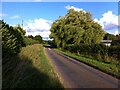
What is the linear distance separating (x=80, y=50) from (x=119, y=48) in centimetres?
1881

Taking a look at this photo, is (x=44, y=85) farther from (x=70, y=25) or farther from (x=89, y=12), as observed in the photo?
(x=89, y=12)

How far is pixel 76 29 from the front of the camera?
6319 cm

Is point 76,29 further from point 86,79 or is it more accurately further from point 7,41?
point 86,79

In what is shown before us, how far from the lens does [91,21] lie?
→ 69062mm

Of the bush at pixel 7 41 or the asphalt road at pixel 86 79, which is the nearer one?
the asphalt road at pixel 86 79

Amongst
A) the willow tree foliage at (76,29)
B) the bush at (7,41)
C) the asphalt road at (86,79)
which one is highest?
the willow tree foliage at (76,29)

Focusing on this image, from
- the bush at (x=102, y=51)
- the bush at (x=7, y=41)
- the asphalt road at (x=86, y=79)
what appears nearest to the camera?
the asphalt road at (x=86, y=79)

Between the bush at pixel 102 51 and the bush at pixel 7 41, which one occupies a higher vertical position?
the bush at pixel 7 41

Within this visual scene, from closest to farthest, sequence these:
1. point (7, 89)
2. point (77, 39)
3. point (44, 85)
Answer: point (7, 89) → point (44, 85) → point (77, 39)

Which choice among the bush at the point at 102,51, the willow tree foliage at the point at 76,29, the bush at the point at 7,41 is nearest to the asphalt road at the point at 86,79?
the bush at the point at 7,41

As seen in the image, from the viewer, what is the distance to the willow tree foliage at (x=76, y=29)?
6303cm

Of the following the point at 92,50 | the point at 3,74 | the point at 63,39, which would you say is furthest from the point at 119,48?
the point at 63,39

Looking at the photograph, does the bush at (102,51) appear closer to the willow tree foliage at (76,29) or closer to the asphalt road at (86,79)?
the asphalt road at (86,79)

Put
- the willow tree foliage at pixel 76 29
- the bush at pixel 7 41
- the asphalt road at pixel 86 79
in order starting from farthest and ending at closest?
the willow tree foliage at pixel 76 29, the bush at pixel 7 41, the asphalt road at pixel 86 79
